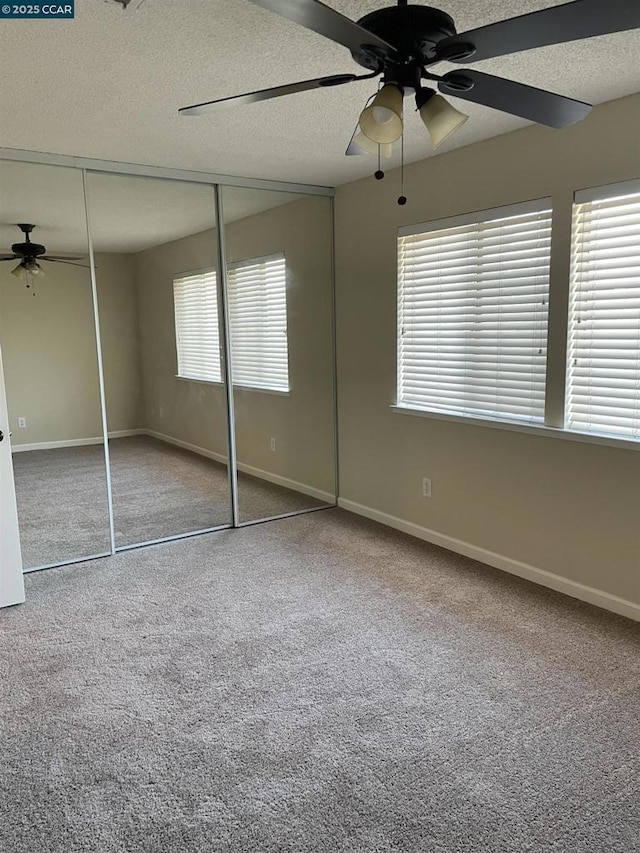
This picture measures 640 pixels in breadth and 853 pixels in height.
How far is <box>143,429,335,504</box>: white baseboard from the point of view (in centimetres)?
420

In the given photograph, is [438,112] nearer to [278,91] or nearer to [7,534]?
[278,91]

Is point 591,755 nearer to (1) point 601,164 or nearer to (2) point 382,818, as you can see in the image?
(2) point 382,818

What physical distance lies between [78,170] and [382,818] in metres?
3.56

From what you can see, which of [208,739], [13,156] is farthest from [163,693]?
[13,156]

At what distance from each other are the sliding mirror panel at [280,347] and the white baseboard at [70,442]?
777 mm

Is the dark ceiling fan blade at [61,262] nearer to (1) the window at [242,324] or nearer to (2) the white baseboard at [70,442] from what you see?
(1) the window at [242,324]

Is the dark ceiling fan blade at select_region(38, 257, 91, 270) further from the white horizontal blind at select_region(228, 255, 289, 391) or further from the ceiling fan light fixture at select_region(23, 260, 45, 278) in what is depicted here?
the white horizontal blind at select_region(228, 255, 289, 391)

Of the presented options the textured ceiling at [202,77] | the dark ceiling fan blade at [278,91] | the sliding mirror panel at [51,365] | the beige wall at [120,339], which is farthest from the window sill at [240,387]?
the dark ceiling fan blade at [278,91]

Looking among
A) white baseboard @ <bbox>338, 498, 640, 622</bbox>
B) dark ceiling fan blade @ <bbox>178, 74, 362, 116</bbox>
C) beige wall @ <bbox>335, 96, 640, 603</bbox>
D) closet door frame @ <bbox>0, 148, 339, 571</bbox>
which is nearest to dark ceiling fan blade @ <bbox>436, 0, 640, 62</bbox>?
dark ceiling fan blade @ <bbox>178, 74, 362, 116</bbox>

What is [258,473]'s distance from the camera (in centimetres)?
450

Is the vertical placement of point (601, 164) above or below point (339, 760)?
above

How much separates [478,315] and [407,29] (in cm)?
221

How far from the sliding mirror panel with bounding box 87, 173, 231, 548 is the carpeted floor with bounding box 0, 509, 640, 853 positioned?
0.75 metres

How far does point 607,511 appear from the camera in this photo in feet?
9.86
